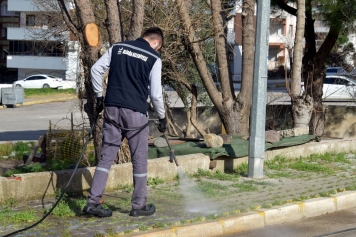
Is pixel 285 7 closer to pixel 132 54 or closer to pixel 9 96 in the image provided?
pixel 132 54

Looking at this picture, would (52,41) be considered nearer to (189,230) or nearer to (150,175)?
(150,175)

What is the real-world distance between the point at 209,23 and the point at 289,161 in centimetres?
358

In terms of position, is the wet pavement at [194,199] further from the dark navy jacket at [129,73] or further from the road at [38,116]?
the road at [38,116]

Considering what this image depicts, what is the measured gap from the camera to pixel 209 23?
12.4 meters

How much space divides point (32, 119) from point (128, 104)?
21157 mm

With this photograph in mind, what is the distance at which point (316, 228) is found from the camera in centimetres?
698

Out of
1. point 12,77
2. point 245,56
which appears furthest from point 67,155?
point 12,77

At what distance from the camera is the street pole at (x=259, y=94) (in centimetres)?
895

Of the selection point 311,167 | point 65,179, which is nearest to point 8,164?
point 65,179

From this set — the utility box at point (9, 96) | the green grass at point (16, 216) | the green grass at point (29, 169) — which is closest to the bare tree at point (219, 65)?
the green grass at point (29, 169)

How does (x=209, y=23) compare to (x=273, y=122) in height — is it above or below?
above

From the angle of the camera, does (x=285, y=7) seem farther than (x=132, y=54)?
Yes

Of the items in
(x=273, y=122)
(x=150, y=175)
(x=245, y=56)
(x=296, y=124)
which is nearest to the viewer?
(x=150, y=175)

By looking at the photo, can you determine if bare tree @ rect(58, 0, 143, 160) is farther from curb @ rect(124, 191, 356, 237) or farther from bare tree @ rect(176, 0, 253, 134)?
curb @ rect(124, 191, 356, 237)
